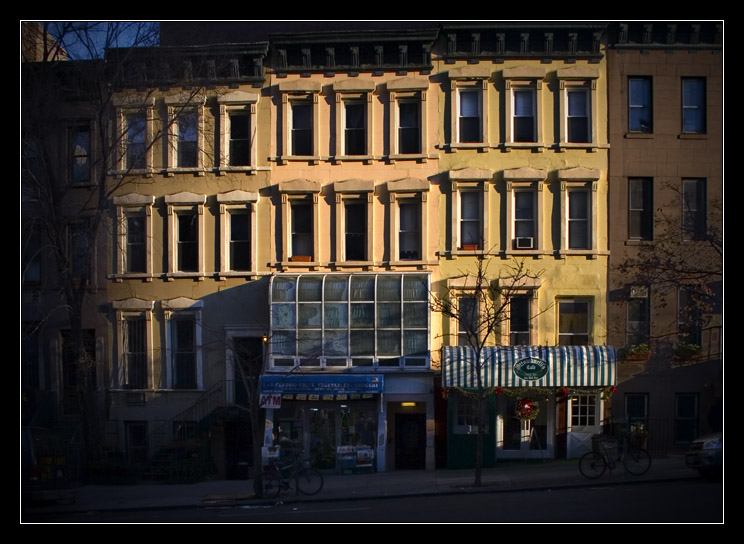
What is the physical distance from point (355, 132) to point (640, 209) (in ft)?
28.4

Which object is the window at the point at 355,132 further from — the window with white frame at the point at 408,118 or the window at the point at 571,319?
the window at the point at 571,319

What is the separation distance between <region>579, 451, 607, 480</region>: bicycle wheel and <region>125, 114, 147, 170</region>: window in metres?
14.9

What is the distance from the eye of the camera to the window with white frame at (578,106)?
22531mm

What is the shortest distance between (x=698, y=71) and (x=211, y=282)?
15505 mm

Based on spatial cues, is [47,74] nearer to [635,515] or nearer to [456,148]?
[456,148]

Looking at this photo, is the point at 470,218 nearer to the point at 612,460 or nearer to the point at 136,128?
the point at 612,460

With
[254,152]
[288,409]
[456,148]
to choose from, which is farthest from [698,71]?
[288,409]

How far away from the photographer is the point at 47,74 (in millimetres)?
20906

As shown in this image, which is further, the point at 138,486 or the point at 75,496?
the point at 138,486

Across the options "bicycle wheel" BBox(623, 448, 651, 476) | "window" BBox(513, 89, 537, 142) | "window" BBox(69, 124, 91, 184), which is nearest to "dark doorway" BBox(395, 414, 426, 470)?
"bicycle wheel" BBox(623, 448, 651, 476)

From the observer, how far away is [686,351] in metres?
21.8

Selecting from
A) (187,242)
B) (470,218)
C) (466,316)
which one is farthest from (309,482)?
(470,218)

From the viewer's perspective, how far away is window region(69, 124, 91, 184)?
2389 cm

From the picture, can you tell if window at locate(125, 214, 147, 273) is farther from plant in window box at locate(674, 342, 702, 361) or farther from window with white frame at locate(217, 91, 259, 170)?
plant in window box at locate(674, 342, 702, 361)
